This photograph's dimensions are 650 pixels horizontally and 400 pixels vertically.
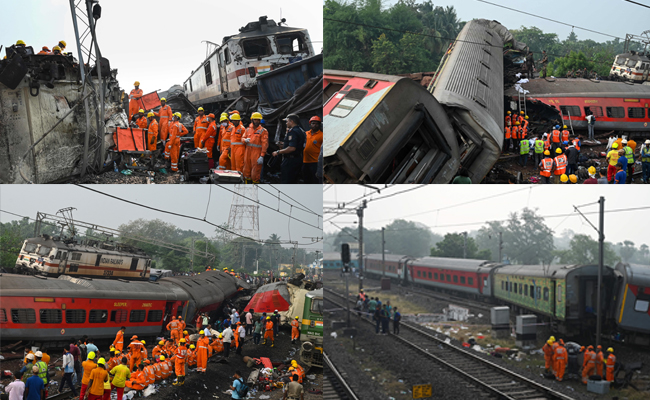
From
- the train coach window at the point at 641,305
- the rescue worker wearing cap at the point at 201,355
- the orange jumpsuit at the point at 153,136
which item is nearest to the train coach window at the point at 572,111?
the train coach window at the point at 641,305

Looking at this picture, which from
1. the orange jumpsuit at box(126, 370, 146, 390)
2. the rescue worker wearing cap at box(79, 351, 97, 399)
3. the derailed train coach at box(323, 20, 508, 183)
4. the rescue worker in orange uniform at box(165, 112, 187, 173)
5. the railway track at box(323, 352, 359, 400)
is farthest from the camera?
the rescue worker in orange uniform at box(165, 112, 187, 173)

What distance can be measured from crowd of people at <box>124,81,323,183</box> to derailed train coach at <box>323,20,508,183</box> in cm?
72

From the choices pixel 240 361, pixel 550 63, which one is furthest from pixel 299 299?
pixel 550 63

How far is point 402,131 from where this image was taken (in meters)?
7.27

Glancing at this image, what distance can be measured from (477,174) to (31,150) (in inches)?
331

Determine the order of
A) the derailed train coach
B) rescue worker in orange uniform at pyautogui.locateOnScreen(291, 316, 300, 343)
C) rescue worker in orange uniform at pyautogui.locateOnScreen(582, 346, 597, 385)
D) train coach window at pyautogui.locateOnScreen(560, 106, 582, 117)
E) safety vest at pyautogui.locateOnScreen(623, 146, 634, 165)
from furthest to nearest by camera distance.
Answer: train coach window at pyautogui.locateOnScreen(560, 106, 582, 117) → safety vest at pyautogui.locateOnScreen(623, 146, 634, 165) → rescue worker in orange uniform at pyautogui.locateOnScreen(291, 316, 300, 343) → rescue worker in orange uniform at pyautogui.locateOnScreen(582, 346, 597, 385) → the derailed train coach

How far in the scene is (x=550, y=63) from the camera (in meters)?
27.5

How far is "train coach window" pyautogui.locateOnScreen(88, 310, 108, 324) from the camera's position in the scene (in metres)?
9.12

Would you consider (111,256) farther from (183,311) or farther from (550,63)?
(550,63)

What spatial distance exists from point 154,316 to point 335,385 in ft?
14.8

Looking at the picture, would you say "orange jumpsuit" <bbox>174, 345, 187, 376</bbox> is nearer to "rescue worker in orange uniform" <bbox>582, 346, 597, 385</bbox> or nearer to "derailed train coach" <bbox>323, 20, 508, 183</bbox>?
"derailed train coach" <bbox>323, 20, 508, 183</bbox>

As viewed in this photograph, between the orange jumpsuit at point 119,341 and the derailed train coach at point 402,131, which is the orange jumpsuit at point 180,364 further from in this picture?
the derailed train coach at point 402,131

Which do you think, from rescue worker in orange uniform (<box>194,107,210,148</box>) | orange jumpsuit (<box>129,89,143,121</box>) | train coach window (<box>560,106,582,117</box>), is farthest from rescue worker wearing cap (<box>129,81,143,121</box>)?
train coach window (<box>560,106,582,117</box>)

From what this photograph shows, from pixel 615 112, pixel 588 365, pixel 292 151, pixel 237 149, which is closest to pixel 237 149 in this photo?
pixel 237 149
